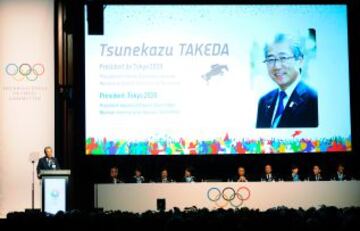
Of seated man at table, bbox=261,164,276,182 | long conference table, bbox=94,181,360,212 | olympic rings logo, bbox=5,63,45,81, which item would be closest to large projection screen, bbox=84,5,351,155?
seated man at table, bbox=261,164,276,182

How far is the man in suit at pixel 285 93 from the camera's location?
11.9 metres

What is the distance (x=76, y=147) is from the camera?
12062 mm

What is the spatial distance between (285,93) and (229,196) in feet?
7.58

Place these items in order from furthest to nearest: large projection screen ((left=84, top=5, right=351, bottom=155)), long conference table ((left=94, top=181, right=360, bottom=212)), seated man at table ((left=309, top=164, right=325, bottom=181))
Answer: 1. large projection screen ((left=84, top=5, right=351, bottom=155))
2. seated man at table ((left=309, top=164, right=325, bottom=181))
3. long conference table ((left=94, top=181, right=360, bottom=212))

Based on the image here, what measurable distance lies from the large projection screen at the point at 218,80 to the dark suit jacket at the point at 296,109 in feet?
0.06

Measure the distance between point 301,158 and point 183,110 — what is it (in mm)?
2434

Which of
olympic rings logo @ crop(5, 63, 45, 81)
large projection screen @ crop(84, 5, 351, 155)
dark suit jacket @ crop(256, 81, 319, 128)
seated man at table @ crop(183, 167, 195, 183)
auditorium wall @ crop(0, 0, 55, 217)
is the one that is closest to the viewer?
seated man at table @ crop(183, 167, 195, 183)

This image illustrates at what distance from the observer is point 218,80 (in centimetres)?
1185

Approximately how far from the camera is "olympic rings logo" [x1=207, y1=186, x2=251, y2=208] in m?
10.8

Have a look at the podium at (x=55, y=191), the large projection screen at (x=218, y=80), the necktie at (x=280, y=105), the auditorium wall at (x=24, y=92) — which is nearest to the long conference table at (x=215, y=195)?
the large projection screen at (x=218, y=80)

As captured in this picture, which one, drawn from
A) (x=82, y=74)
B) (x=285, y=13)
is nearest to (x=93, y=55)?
(x=82, y=74)

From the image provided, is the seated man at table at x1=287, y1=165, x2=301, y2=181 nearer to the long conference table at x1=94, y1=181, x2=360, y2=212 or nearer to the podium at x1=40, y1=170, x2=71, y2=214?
the long conference table at x1=94, y1=181, x2=360, y2=212

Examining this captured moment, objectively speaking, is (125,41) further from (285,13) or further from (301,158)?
(301,158)

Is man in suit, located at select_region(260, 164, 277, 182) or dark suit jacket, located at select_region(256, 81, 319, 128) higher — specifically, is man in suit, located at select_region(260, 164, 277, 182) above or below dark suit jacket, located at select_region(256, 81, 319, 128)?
below
